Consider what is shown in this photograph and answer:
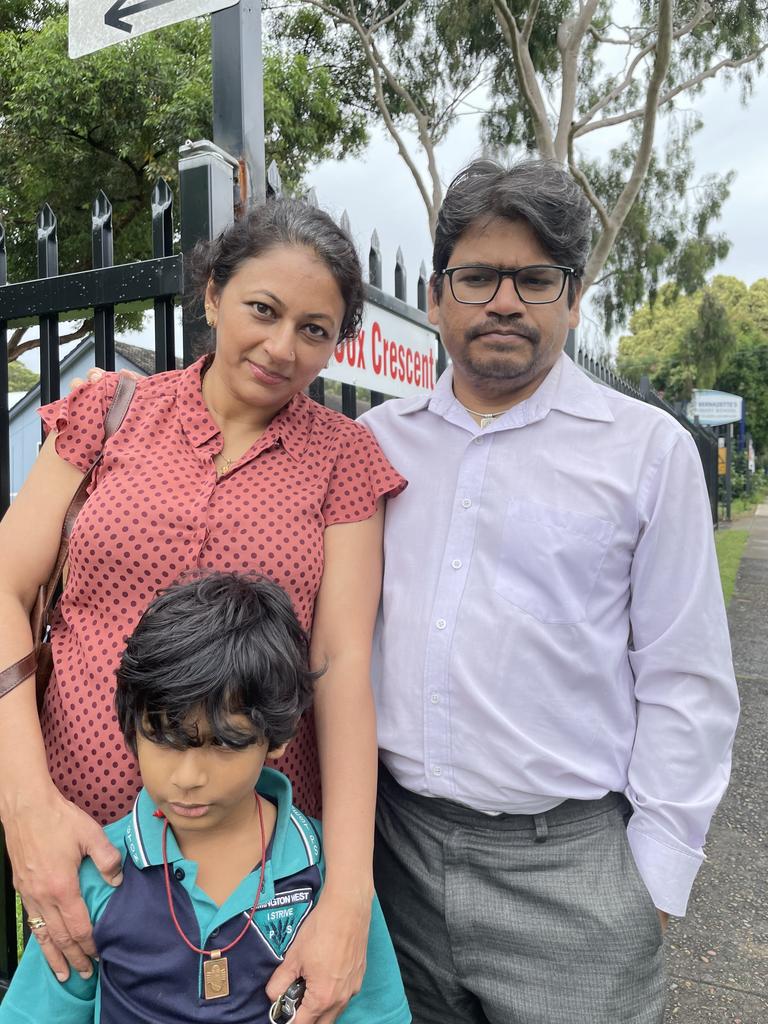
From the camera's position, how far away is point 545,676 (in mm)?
1677

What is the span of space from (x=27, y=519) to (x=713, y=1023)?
2440 mm

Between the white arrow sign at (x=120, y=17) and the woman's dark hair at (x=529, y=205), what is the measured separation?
2.24 ft

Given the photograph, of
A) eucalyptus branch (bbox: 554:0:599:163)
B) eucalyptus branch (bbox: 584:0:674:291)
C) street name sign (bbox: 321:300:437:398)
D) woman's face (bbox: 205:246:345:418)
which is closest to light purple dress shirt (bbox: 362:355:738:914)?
A: woman's face (bbox: 205:246:345:418)

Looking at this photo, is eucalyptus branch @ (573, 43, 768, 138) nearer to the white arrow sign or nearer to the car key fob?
the white arrow sign

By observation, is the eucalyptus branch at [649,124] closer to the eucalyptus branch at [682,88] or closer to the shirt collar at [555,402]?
the eucalyptus branch at [682,88]

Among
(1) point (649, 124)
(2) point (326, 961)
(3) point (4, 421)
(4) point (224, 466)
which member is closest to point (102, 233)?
(3) point (4, 421)

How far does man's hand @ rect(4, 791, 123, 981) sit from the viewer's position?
1.36 m

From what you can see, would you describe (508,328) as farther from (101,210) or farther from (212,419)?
(101,210)

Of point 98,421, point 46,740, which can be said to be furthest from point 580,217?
point 46,740

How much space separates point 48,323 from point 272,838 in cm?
152

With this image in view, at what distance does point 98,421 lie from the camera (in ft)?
5.41

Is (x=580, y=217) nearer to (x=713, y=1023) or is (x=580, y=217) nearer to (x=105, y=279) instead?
(x=105, y=279)

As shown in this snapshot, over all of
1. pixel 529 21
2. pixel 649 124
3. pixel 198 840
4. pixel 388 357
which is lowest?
pixel 198 840

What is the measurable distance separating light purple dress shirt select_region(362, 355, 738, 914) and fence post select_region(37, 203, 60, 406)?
121 cm
